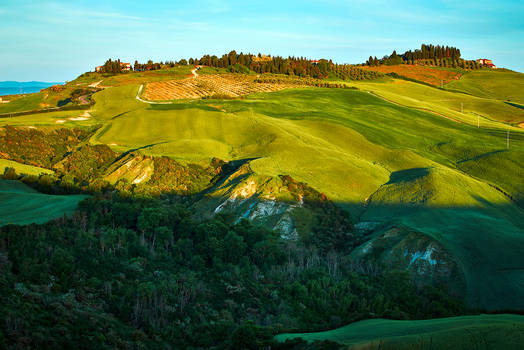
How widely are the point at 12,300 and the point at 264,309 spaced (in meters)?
13.0

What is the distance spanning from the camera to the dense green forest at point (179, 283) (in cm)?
1930

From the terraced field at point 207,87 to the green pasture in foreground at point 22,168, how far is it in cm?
4258

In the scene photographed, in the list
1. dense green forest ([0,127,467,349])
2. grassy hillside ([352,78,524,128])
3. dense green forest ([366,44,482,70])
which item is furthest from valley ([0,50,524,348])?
dense green forest ([366,44,482,70])

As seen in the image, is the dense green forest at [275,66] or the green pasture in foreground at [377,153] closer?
the green pasture in foreground at [377,153]

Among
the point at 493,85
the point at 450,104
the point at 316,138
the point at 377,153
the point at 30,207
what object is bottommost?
the point at 30,207

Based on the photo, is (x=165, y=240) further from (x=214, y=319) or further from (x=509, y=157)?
(x=509, y=157)

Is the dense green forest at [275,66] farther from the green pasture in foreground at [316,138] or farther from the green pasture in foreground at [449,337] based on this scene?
the green pasture in foreground at [449,337]

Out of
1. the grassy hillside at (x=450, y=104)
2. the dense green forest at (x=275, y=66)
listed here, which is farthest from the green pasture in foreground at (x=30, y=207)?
the dense green forest at (x=275, y=66)

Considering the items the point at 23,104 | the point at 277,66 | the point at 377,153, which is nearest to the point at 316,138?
the point at 377,153

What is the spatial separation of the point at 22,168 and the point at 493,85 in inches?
5537

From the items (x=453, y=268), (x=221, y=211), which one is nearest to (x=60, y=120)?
(x=221, y=211)

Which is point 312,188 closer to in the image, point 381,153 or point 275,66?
point 381,153

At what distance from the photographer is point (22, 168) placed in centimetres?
4753

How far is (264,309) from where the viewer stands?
25.4m
